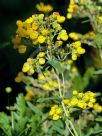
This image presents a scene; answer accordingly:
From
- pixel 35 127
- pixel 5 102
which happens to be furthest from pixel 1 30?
pixel 35 127

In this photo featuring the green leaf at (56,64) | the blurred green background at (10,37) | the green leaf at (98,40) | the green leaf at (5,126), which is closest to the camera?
the green leaf at (56,64)

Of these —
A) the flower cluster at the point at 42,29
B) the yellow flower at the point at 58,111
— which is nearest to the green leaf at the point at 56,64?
the flower cluster at the point at 42,29

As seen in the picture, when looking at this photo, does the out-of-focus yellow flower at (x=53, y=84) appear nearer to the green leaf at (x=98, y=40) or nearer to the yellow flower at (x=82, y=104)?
the green leaf at (x=98, y=40)

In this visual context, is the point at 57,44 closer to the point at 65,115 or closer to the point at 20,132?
the point at 65,115

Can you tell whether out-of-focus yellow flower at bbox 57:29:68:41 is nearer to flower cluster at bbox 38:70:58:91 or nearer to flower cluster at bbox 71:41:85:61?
flower cluster at bbox 71:41:85:61

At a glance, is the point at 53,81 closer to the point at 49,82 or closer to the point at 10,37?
the point at 49,82

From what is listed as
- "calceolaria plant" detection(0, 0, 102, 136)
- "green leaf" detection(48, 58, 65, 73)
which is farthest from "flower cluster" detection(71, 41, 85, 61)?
"green leaf" detection(48, 58, 65, 73)

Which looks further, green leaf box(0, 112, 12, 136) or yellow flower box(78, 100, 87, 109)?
green leaf box(0, 112, 12, 136)

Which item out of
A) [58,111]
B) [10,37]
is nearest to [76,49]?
[58,111]
